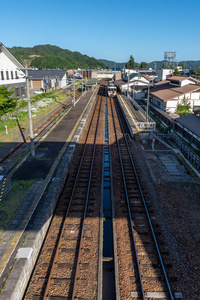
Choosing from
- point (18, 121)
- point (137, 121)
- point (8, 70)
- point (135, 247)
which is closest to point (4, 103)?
point (18, 121)

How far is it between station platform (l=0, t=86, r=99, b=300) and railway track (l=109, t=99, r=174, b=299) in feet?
11.3

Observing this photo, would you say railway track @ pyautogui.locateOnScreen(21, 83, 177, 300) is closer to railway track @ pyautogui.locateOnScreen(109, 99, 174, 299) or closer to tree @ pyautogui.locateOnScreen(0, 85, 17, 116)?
railway track @ pyautogui.locateOnScreen(109, 99, 174, 299)

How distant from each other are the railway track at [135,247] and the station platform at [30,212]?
3448 mm

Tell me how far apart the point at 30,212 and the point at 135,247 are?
5.07 meters

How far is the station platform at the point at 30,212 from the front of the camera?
7.92m

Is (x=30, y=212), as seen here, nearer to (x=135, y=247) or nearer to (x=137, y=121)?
(x=135, y=247)

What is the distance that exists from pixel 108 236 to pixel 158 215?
285 centimetres

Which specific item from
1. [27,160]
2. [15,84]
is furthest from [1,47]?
[27,160]

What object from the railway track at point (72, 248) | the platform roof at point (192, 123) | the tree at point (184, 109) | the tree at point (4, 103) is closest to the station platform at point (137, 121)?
the platform roof at point (192, 123)

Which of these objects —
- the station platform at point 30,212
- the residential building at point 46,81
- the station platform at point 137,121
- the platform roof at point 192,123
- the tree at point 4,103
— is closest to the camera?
the station platform at point 30,212

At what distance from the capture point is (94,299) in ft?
26.0

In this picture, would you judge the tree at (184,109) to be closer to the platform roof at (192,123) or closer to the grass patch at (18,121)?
the platform roof at (192,123)

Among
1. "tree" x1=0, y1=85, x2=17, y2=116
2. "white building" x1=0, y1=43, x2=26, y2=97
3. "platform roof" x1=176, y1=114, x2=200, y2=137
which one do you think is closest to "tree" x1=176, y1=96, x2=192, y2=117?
"platform roof" x1=176, y1=114, x2=200, y2=137

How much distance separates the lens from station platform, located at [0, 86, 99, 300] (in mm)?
7918
